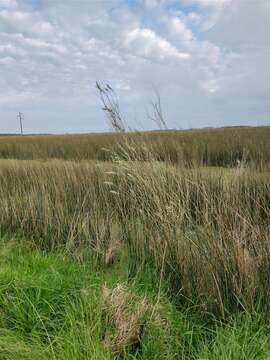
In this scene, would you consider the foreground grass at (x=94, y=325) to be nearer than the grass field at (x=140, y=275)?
Yes

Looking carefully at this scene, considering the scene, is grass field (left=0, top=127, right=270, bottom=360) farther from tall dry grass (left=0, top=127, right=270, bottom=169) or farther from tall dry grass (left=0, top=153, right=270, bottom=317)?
tall dry grass (left=0, top=127, right=270, bottom=169)

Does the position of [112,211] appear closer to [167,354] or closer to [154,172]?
[154,172]

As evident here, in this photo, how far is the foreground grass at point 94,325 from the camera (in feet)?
7.62

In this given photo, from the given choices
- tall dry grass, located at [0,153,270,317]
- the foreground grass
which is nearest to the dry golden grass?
tall dry grass, located at [0,153,270,317]

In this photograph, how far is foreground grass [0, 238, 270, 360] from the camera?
2.32 metres

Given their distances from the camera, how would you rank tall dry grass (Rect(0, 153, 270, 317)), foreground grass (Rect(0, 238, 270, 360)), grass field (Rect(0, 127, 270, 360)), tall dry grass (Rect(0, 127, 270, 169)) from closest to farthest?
1. foreground grass (Rect(0, 238, 270, 360))
2. grass field (Rect(0, 127, 270, 360))
3. tall dry grass (Rect(0, 153, 270, 317))
4. tall dry grass (Rect(0, 127, 270, 169))

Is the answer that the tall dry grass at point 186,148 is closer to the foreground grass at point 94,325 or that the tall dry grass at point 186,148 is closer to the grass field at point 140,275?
the grass field at point 140,275

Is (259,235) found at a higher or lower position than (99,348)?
higher

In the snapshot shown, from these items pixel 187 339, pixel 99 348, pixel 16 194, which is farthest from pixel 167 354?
pixel 16 194


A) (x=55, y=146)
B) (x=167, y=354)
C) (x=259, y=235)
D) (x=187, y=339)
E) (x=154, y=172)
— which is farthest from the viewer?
(x=55, y=146)

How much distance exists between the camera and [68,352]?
225 centimetres

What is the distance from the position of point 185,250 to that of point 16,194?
11.3ft

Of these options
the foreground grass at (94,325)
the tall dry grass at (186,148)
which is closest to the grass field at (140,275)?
the foreground grass at (94,325)

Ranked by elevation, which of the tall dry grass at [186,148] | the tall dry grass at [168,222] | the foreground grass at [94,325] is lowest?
the foreground grass at [94,325]
